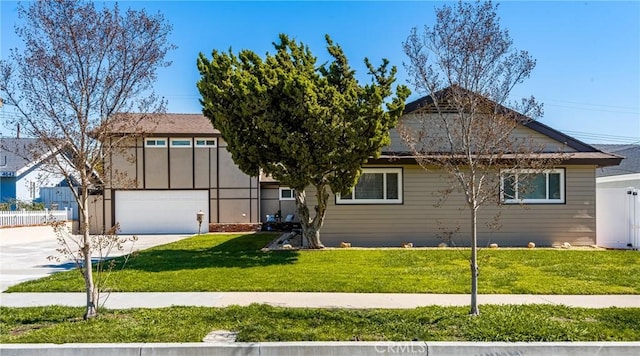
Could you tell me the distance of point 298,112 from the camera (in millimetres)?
11250

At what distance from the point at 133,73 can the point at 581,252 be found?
11.7m

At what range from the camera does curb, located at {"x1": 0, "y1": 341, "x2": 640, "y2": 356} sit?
4.80m

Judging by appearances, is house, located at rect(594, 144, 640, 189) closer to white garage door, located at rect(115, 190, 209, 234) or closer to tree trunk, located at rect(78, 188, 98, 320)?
white garage door, located at rect(115, 190, 209, 234)

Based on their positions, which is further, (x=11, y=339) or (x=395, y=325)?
(x=395, y=325)

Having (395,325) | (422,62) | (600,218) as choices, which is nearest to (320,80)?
(422,62)

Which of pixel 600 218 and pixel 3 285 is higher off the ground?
pixel 600 218

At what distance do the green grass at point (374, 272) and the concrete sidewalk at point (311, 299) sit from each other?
309 mm

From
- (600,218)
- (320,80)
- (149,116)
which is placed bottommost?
(600,218)

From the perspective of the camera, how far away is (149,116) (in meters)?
6.39

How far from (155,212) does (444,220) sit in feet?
51.9

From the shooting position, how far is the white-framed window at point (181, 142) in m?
23.6

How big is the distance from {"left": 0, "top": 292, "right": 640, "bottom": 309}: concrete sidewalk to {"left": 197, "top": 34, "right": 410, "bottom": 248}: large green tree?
485 centimetres

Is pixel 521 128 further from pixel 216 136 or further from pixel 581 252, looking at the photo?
pixel 216 136

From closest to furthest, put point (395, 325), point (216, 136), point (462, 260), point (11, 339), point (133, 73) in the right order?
point (11, 339)
point (395, 325)
point (133, 73)
point (462, 260)
point (216, 136)
